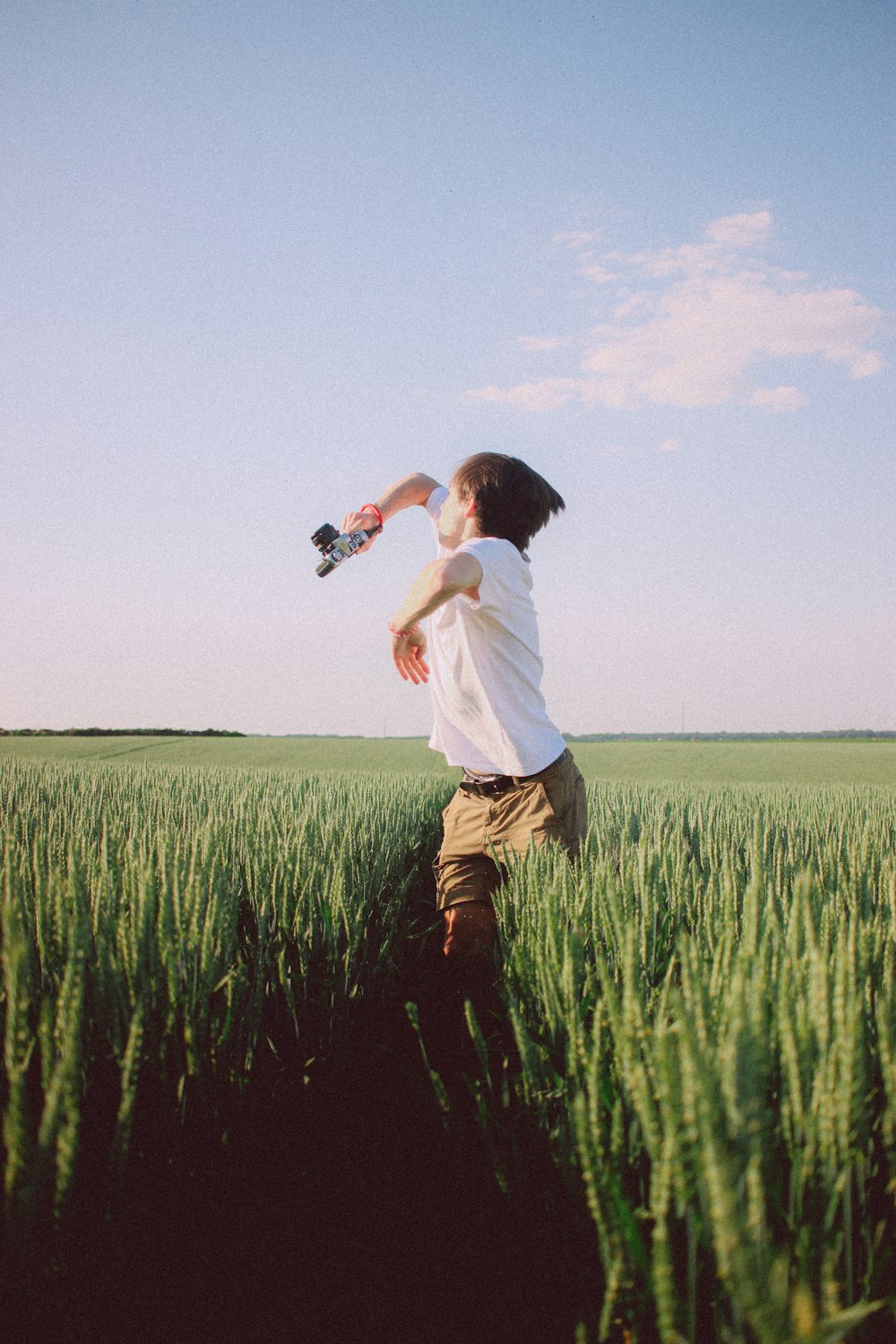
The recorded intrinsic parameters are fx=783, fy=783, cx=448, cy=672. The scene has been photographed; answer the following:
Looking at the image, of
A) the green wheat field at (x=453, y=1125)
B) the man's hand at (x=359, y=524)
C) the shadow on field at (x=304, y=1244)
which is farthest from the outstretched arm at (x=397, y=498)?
the shadow on field at (x=304, y=1244)

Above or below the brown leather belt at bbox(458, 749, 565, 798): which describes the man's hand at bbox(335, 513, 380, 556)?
above

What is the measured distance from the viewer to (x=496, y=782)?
240 cm

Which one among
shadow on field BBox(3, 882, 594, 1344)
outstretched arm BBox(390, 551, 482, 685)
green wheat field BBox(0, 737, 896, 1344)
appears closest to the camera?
green wheat field BBox(0, 737, 896, 1344)

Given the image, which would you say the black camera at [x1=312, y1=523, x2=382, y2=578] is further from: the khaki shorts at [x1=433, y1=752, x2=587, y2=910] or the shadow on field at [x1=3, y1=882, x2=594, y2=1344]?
the shadow on field at [x1=3, y1=882, x2=594, y2=1344]

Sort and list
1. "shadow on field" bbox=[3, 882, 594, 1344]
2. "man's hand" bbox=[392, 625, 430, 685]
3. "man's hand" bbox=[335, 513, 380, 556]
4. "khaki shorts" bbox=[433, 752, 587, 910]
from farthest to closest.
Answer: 1. "man's hand" bbox=[335, 513, 380, 556]
2. "man's hand" bbox=[392, 625, 430, 685]
3. "khaki shorts" bbox=[433, 752, 587, 910]
4. "shadow on field" bbox=[3, 882, 594, 1344]

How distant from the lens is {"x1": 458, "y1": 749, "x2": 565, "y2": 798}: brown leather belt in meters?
2.31

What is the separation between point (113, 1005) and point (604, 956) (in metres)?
0.95

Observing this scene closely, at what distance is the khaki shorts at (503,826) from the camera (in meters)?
2.29

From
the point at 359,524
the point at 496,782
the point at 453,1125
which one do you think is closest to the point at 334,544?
the point at 359,524

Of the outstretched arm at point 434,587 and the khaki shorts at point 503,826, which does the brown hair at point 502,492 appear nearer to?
the outstretched arm at point 434,587

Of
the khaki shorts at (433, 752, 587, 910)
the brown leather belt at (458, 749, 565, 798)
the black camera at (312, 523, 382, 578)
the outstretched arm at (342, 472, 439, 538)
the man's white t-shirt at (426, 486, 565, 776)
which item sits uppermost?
the outstretched arm at (342, 472, 439, 538)

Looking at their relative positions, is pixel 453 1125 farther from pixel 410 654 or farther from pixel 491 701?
pixel 410 654

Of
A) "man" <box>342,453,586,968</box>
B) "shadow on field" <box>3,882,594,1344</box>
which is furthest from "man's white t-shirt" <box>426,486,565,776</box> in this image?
"shadow on field" <box>3,882,594,1344</box>

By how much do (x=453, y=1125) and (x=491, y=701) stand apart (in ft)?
3.95
